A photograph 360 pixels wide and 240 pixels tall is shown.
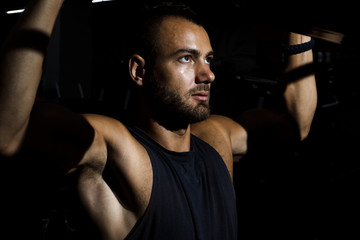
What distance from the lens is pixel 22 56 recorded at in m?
0.59

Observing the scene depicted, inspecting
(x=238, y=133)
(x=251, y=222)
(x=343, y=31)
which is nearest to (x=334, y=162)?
(x=251, y=222)

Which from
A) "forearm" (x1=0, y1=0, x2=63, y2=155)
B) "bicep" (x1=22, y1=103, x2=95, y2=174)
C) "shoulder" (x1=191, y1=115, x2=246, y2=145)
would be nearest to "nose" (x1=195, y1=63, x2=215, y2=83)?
"shoulder" (x1=191, y1=115, x2=246, y2=145)

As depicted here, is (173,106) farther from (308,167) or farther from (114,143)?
(308,167)

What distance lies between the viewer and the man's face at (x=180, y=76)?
1.03m

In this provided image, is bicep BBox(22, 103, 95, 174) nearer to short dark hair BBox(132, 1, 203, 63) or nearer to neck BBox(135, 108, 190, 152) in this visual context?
neck BBox(135, 108, 190, 152)

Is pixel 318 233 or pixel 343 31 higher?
pixel 343 31

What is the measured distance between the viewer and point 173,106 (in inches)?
40.7

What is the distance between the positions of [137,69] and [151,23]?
6.7 inches

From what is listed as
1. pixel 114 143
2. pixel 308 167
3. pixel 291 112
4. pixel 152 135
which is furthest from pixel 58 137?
pixel 308 167

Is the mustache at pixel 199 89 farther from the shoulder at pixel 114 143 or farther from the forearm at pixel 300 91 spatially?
the forearm at pixel 300 91

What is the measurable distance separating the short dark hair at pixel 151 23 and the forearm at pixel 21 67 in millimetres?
472

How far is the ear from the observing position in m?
1.10

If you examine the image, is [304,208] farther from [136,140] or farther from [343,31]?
[343,31]

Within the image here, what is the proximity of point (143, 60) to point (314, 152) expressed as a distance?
2388 mm
